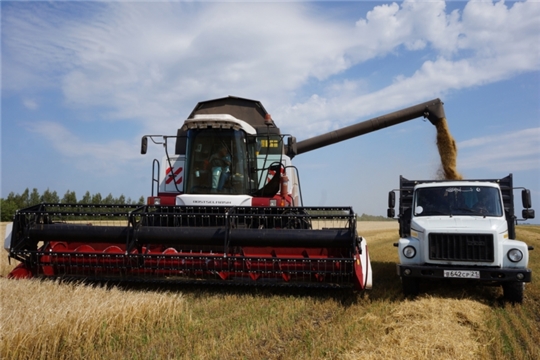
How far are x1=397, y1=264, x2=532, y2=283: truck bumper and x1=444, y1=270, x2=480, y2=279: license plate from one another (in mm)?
17

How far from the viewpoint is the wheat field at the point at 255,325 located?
383 cm

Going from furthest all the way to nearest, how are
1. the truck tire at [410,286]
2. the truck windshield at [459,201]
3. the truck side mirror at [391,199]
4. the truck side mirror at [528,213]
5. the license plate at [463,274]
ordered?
the truck side mirror at [391,199]
the truck side mirror at [528,213]
the truck windshield at [459,201]
the truck tire at [410,286]
the license plate at [463,274]

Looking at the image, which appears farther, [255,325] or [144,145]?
[144,145]

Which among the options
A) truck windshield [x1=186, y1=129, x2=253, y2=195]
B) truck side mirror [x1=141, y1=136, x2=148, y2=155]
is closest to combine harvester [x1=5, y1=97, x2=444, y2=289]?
truck windshield [x1=186, y1=129, x2=253, y2=195]

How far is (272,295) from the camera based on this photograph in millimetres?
6145

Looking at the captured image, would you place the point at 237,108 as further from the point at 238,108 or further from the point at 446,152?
the point at 446,152

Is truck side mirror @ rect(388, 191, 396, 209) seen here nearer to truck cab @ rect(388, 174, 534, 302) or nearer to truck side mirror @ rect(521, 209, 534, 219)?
truck cab @ rect(388, 174, 534, 302)

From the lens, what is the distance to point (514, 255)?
6.07m

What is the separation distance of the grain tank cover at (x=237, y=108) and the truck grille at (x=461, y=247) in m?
5.78

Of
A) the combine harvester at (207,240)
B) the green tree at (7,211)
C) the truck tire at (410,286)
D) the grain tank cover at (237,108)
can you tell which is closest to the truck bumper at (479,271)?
the truck tire at (410,286)

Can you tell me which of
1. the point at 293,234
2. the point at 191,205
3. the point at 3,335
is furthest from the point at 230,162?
the point at 3,335

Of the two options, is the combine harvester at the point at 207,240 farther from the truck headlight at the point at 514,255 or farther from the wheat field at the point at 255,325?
the truck headlight at the point at 514,255

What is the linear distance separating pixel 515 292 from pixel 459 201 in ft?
5.17

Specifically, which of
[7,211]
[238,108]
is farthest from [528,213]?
[7,211]
